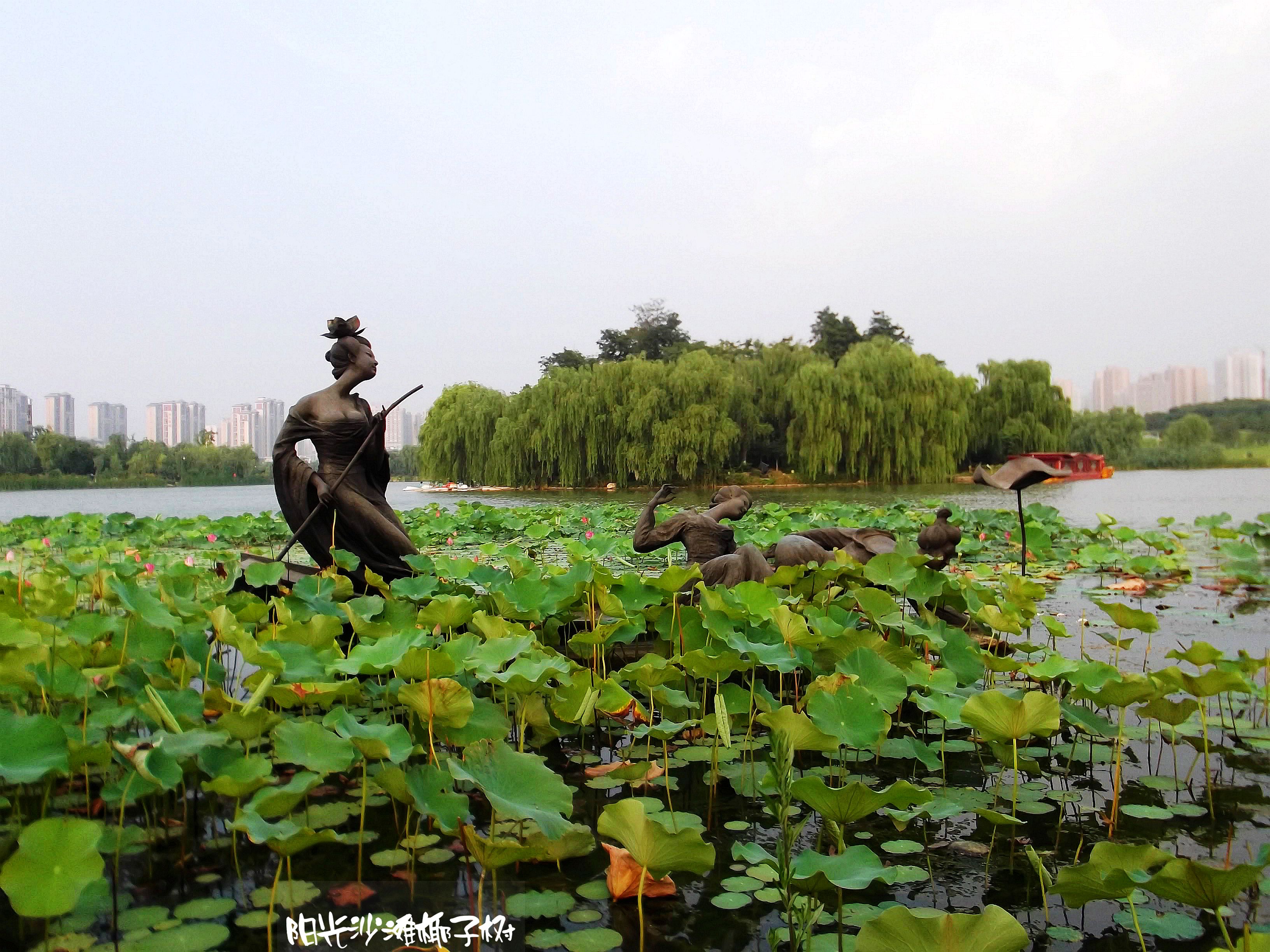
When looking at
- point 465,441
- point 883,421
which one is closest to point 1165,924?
point 883,421

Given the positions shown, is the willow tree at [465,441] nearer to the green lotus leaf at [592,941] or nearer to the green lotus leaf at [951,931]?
the green lotus leaf at [592,941]

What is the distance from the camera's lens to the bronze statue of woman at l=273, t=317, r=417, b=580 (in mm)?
3725

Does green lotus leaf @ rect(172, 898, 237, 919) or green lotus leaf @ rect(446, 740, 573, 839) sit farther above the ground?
green lotus leaf @ rect(446, 740, 573, 839)

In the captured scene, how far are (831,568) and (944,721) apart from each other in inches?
35.6

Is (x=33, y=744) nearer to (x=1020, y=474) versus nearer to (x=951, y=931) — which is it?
(x=951, y=931)

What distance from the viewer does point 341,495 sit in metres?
3.70

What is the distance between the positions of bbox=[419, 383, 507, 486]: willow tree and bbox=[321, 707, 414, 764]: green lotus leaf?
18884 mm

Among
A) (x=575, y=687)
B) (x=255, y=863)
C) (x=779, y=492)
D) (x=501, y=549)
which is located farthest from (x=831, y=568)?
(x=779, y=492)

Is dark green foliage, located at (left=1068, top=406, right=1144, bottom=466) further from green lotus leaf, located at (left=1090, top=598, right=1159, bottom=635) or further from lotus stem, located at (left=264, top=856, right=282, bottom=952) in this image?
lotus stem, located at (left=264, top=856, right=282, bottom=952)

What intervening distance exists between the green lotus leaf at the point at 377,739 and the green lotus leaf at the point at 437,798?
45 mm

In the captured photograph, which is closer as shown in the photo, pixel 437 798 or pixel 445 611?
pixel 437 798

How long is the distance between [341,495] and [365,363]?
64 cm

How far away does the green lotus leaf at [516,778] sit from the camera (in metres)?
1.40

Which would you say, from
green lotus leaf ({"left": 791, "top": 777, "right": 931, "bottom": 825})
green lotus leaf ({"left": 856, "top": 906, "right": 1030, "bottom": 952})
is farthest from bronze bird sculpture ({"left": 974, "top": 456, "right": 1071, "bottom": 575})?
green lotus leaf ({"left": 856, "top": 906, "right": 1030, "bottom": 952})
